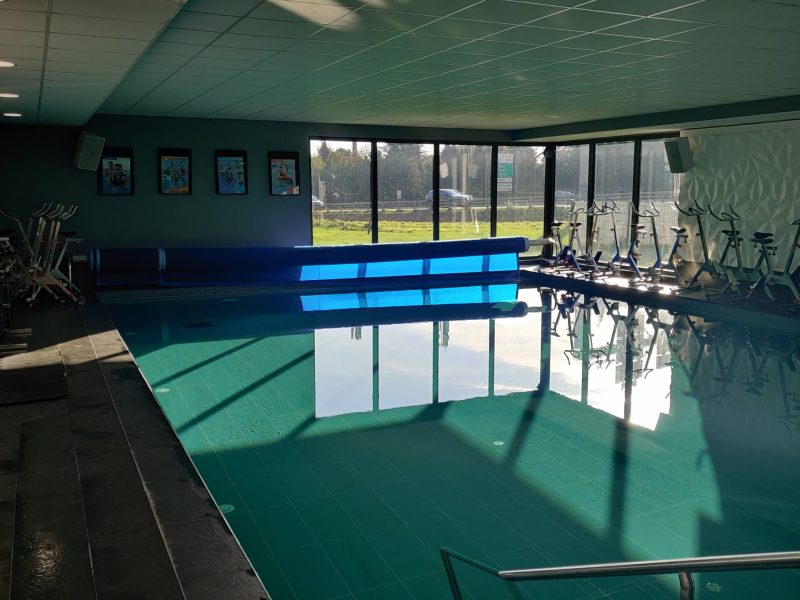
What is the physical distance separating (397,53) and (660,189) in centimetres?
→ 739

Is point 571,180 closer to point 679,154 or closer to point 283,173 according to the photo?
point 679,154

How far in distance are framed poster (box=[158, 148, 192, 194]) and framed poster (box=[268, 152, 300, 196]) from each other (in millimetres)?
1234

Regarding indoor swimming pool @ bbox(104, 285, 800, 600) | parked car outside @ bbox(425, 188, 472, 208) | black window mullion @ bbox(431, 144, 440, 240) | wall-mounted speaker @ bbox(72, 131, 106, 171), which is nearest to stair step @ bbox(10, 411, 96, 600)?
indoor swimming pool @ bbox(104, 285, 800, 600)

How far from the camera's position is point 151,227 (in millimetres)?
10609

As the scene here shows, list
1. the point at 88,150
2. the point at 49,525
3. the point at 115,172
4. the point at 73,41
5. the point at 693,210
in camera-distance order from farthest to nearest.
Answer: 1. the point at 115,172
2. the point at 693,210
3. the point at 88,150
4. the point at 73,41
5. the point at 49,525

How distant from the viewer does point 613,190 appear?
1259 centimetres

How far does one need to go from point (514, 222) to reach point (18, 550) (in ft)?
39.3

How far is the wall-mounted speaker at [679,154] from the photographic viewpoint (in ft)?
34.5

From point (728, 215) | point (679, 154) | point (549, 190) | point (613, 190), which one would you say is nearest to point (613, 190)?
point (613, 190)

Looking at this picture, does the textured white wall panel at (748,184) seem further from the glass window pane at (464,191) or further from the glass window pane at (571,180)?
the glass window pane at (464,191)

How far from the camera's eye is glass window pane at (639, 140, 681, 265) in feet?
37.5

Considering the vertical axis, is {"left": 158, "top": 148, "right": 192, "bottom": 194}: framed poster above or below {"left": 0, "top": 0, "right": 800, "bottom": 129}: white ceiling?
below

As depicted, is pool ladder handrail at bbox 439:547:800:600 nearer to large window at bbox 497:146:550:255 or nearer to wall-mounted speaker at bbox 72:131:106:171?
wall-mounted speaker at bbox 72:131:106:171

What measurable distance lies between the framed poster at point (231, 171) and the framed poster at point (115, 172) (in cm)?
124
